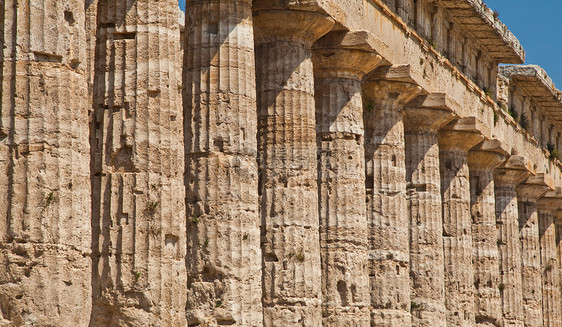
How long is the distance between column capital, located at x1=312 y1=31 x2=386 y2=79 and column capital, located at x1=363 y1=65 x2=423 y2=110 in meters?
1.58

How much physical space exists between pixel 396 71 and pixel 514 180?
16244mm

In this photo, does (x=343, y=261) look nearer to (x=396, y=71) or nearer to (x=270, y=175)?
(x=270, y=175)

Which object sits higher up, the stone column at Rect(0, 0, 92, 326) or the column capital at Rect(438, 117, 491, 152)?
the column capital at Rect(438, 117, 491, 152)

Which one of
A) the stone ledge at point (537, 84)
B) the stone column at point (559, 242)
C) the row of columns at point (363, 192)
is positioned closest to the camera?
the row of columns at point (363, 192)

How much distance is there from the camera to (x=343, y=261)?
93.3 feet

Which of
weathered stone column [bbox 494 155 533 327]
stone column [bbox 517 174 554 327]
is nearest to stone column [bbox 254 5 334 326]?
weathered stone column [bbox 494 155 533 327]

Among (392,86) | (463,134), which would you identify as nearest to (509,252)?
(463,134)

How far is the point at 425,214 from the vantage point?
3559 centimetres

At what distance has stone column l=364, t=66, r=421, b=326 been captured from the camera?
31500mm

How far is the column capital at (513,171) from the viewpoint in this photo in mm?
44938

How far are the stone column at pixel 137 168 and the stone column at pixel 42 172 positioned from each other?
1.75 m

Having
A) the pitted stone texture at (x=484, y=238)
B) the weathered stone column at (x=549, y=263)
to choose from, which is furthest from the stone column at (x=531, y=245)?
the pitted stone texture at (x=484, y=238)

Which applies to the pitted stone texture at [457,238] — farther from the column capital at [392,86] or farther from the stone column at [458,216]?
the column capital at [392,86]

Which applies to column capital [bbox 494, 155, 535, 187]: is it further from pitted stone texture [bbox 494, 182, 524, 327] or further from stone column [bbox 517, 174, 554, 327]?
stone column [bbox 517, 174, 554, 327]
